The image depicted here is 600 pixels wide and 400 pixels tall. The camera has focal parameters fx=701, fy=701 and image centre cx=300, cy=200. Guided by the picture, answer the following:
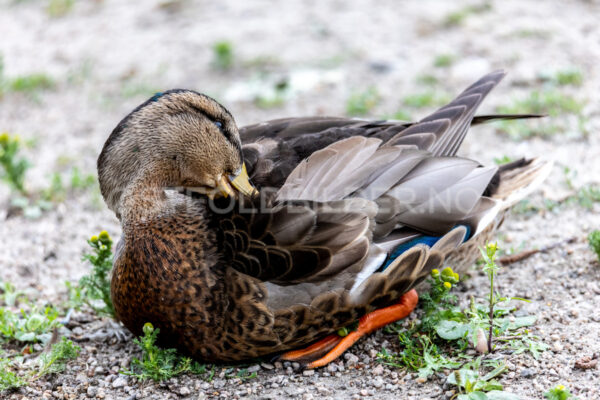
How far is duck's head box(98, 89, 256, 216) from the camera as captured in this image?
320 cm

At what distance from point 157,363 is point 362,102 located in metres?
3.34

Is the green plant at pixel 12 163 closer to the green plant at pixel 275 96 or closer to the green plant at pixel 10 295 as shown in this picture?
the green plant at pixel 10 295

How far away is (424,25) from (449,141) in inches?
157

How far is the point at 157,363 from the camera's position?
314 cm

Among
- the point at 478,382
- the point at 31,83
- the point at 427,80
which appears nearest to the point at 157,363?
the point at 478,382

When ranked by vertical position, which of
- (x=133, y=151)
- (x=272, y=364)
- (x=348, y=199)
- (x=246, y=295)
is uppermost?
(x=133, y=151)

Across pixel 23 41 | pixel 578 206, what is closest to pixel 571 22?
pixel 578 206

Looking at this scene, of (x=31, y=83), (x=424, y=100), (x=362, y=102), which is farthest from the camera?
(x=31, y=83)

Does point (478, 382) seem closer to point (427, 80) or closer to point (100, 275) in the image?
point (100, 275)

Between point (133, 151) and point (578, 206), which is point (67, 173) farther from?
point (578, 206)

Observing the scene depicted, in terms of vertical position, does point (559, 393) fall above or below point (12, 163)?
below

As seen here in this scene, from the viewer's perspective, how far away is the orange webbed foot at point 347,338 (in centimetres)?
317

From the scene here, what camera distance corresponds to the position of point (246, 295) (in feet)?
10.0

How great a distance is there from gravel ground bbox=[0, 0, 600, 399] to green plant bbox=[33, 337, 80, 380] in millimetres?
49
